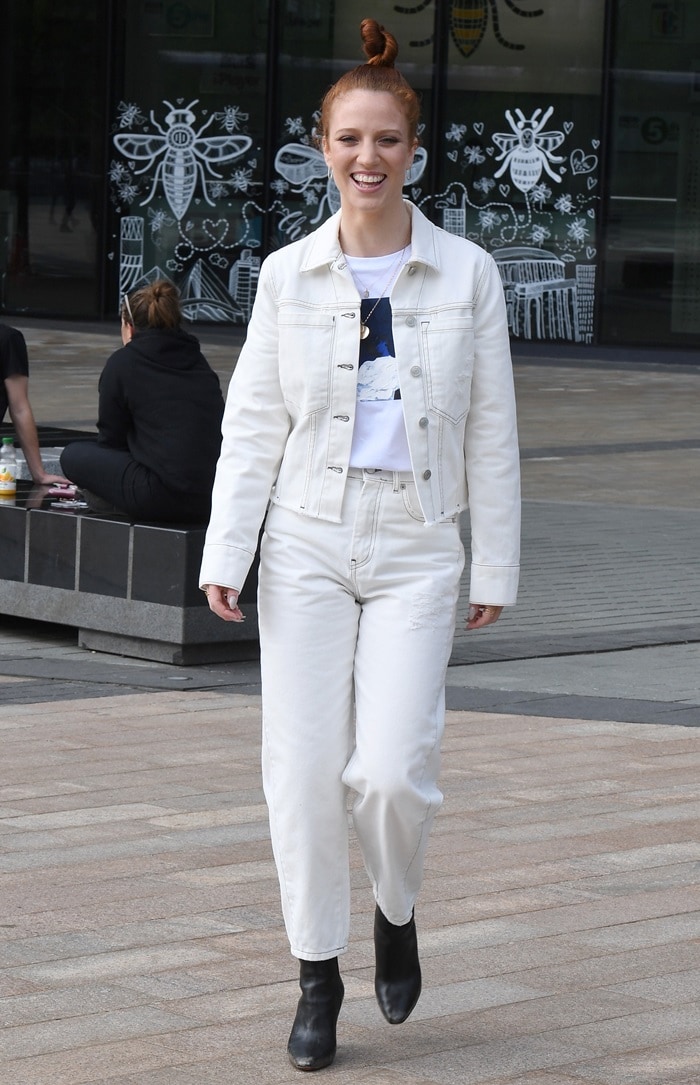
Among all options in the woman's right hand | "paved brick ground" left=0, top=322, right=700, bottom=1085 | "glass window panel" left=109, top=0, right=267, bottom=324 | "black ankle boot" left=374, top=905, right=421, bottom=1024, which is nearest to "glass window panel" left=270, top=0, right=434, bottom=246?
"glass window panel" left=109, top=0, right=267, bottom=324

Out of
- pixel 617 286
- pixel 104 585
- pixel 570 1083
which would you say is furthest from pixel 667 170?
pixel 570 1083

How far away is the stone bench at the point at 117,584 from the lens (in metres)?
7.34

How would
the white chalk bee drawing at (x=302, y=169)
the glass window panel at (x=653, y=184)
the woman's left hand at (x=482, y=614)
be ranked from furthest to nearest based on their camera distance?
1. the white chalk bee drawing at (x=302, y=169)
2. the glass window panel at (x=653, y=184)
3. the woman's left hand at (x=482, y=614)

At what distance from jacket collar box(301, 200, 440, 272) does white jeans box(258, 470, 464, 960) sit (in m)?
0.41

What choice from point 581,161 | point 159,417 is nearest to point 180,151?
point 581,161

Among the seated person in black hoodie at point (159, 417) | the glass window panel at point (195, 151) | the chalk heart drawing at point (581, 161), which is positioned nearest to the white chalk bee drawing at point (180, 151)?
the glass window panel at point (195, 151)

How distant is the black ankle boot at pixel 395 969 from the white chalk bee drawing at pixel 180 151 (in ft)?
70.8

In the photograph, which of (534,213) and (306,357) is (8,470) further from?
(534,213)

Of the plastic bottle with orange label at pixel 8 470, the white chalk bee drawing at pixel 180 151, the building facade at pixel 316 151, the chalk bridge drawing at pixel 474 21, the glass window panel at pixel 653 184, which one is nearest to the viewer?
the plastic bottle with orange label at pixel 8 470

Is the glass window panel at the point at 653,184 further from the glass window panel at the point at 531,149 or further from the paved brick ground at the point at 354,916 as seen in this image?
the paved brick ground at the point at 354,916

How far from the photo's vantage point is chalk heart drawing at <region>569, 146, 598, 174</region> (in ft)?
75.0

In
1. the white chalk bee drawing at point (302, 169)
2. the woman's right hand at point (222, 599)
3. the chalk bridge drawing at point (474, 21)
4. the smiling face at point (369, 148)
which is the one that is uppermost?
the chalk bridge drawing at point (474, 21)

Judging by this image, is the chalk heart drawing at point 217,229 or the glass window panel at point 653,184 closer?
the glass window panel at point 653,184

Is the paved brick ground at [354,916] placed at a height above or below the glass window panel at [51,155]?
below
